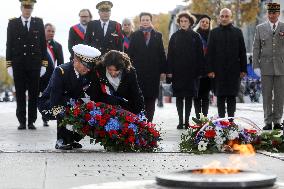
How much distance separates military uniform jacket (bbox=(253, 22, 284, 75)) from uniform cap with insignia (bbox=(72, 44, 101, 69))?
197 inches

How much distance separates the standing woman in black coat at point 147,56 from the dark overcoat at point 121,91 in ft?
12.5

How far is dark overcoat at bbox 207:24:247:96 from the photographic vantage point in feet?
46.0

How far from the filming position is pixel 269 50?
46.2 ft

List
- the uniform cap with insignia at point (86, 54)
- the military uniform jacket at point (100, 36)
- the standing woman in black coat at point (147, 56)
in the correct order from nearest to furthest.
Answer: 1. the uniform cap with insignia at point (86, 54)
2. the military uniform jacket at point (100, 36)
3. the standing woman in black coat at point (147, 56)

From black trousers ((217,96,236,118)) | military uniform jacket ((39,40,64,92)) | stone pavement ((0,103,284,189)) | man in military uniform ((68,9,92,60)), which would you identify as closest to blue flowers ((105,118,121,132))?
stone pavement ((0,103,284,189))

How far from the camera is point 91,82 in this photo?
392 inches

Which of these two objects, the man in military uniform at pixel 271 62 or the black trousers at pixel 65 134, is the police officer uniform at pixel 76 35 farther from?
the black trousers at pixel 65 134

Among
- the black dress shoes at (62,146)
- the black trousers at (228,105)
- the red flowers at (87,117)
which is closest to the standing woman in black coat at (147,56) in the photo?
the black trousers at (228,105)

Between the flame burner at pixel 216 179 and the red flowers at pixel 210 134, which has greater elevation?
the flame burner at pixel 216 179

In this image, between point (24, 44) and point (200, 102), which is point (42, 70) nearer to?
point (24, 44)

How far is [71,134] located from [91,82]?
68 centimetres

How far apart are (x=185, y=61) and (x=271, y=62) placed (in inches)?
59.5

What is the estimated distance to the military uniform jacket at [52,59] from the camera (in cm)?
1571

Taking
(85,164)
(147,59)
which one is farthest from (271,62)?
(85,164)
